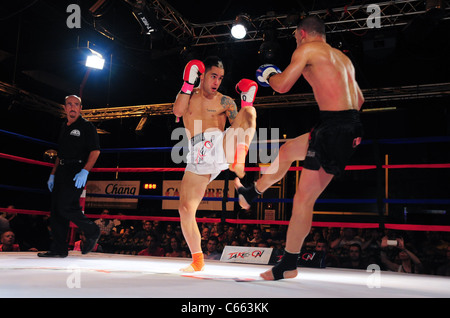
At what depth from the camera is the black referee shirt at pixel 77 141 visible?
134 inches

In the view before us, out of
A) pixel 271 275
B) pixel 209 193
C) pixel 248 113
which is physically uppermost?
pixel 248 113

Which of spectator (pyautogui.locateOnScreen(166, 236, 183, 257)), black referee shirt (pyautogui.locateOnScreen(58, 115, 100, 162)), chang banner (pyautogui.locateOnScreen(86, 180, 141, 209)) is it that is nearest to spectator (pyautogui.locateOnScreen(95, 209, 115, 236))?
spectator (pyautogui.locateOnScreen(166, 236, 183, 257))

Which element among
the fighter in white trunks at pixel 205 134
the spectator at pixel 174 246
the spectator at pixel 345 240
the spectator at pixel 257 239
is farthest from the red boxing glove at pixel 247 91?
the spectator at pixel 174 246

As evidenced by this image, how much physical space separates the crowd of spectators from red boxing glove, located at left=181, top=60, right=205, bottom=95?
1761 millimetres

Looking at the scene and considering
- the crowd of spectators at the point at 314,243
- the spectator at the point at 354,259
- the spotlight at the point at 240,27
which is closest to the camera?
the crowd of spectators at the point at 314,243

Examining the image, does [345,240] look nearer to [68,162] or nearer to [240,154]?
[240,154]

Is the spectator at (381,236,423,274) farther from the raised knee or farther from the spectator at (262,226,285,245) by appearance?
the raised knee

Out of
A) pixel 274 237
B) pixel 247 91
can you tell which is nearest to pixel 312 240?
pixel 274 237

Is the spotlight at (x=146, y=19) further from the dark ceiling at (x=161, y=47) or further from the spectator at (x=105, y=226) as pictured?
the spectator at (x=105, y=226)

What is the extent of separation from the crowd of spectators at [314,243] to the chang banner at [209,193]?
1.79m

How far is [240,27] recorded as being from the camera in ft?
20.0

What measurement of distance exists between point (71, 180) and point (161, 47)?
4.46m

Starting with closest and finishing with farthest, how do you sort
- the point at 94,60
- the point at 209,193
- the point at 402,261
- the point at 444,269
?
the point at 444,269 < the point at 402,261 < the point at 94,60 < the point at 209,193
